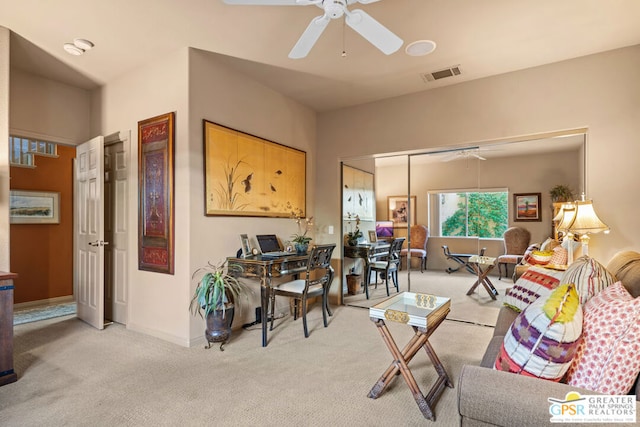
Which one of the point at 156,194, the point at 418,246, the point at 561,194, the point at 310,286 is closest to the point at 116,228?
the point at 156,194

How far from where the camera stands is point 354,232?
489cm

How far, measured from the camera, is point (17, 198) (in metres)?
4.58

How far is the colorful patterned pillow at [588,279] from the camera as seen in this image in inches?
72.4

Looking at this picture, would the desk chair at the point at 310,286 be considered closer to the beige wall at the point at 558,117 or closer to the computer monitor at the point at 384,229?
the computer monitor at the point at 384,229

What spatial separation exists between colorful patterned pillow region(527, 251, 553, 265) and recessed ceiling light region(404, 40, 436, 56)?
7.77 feet

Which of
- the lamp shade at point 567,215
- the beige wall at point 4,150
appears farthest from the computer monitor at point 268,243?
the lamp shade at point 567,215

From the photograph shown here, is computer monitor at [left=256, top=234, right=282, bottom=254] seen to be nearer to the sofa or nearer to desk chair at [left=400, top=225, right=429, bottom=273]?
desk chair at [left=400, top=225, right=429, bottom=273]

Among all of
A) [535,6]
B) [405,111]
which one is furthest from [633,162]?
[405,111]

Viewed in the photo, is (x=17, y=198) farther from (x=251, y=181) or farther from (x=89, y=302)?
(x=251, y=181)

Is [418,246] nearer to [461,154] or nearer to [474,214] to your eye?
[474,214]

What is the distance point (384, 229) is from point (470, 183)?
4.16 feet

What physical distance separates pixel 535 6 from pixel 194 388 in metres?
3.92

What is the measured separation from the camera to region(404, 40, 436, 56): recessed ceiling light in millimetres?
3127

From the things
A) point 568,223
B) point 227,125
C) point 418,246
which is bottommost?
point 418,246
